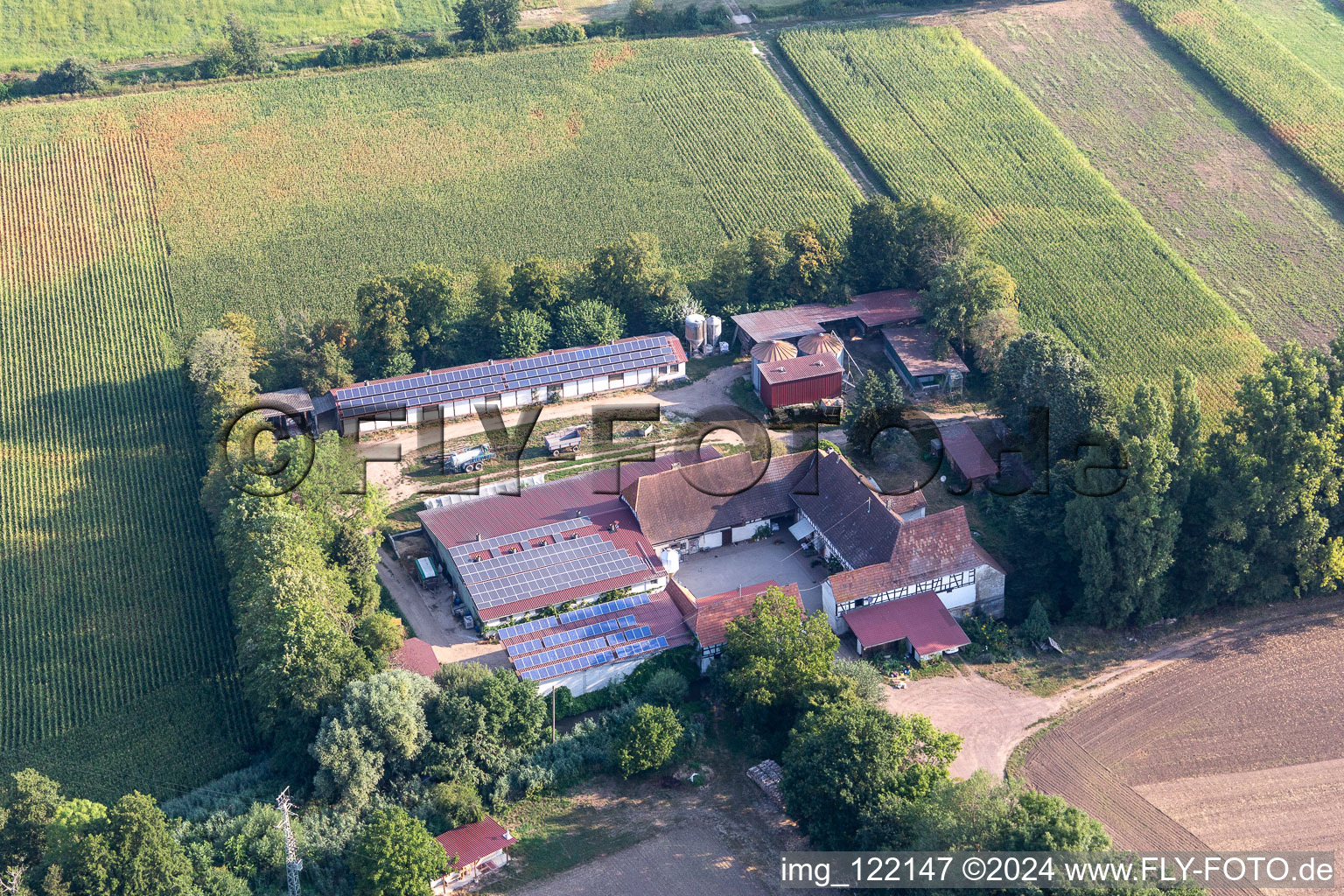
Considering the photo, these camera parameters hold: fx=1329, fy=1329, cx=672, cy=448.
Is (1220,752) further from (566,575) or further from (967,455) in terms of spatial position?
(566,575)

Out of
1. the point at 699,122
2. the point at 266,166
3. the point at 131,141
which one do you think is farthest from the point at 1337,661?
the point at 131,141

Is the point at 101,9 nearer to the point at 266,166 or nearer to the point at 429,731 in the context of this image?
the point at 266,166

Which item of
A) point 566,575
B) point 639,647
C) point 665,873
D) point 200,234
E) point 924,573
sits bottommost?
point 665,873

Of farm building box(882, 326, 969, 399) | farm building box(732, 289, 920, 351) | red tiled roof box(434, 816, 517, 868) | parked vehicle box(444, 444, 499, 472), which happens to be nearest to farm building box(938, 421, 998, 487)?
farm building box(882, 326, 969, 399)

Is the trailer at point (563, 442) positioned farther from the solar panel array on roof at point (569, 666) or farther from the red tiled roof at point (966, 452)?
the red tiled roof at point (966, 452)

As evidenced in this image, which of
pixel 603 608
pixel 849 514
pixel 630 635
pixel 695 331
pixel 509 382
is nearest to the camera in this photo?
pixel 630 635

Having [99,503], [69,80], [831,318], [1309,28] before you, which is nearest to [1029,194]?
[831,318]
